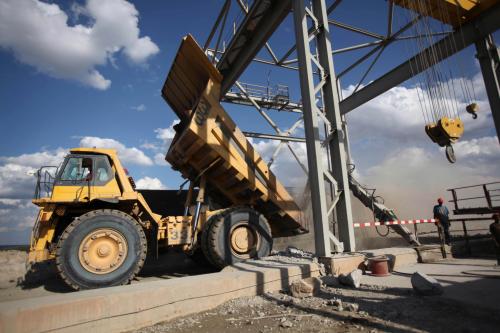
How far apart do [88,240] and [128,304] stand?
86.3 inches

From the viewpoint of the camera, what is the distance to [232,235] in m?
6.65

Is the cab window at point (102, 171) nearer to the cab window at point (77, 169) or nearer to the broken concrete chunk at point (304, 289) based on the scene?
the cab window at point (77, 169)

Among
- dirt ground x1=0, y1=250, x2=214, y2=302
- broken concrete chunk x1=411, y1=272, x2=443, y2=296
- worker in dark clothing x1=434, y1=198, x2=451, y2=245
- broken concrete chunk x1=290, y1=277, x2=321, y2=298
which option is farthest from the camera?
worker in dark clothing x1=434, y1=198, x2=451, y2=245

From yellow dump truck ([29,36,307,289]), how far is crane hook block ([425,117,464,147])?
3477 millimetres

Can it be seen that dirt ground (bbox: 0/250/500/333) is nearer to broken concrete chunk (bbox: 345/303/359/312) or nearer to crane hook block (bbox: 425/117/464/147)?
broken concrete chunk (bbox: 345/303/359/312)

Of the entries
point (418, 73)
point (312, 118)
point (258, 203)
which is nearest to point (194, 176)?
point (258, 203)

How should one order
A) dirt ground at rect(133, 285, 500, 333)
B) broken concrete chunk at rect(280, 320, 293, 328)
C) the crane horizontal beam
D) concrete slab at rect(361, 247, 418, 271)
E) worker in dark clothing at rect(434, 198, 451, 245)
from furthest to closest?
1. worker in dark clothing at rect(434, 198, 451, 245)
2. the crane horizontal beam
3. concrete slab at rect(361, 247, 418, 271)
4. broken concrete chunk at rect(280, 320, 293, 328)
5. dirt ground at rect(133, 285, 500, 333)

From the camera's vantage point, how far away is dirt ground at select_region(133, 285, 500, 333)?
3059 mm

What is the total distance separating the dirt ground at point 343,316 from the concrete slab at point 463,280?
0.26m

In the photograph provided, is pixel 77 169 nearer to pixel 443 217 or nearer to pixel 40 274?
pixel 40 274

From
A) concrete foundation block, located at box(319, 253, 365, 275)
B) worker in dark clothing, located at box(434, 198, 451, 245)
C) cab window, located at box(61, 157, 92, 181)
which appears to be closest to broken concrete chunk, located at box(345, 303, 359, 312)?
concrete foundation block, located at box(319, 253, 365, 275)

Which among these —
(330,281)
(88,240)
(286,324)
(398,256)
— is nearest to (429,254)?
(398,256)

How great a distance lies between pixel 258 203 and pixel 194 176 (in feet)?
5.98

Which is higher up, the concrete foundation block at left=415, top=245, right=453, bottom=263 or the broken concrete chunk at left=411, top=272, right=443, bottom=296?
the concrete foundation block at left=415, top=245, right=453, bottom=263
